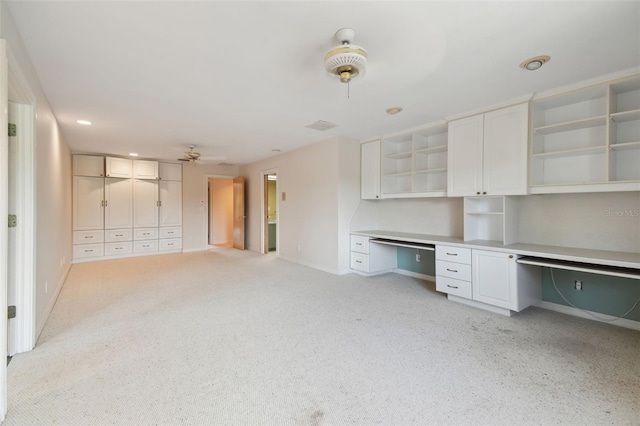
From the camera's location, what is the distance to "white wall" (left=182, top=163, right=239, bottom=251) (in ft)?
24.4

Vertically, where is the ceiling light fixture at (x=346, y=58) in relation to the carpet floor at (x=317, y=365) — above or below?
above

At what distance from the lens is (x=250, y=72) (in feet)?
8.41

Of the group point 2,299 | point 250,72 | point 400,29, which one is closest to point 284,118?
point 250,72

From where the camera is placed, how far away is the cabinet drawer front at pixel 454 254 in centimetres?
338

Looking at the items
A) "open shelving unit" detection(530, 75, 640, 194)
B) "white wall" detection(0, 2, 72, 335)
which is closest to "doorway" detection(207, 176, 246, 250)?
"white wall" detection(0, 2, 72, 335)

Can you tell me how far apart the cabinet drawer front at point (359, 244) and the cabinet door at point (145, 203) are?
512 centimetres

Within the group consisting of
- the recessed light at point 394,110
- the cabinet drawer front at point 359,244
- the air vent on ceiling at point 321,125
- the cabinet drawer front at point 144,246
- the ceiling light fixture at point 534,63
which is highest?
the air vent on ceiling at point 321,125

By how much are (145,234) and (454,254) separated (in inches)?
269

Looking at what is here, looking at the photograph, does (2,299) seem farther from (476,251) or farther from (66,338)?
(476,251)

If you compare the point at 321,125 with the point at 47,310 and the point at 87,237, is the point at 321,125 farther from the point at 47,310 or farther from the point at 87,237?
the point at 87,237

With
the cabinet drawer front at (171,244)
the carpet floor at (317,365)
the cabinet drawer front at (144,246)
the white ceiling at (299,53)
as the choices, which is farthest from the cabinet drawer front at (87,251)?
the white ceiling at (299,53)

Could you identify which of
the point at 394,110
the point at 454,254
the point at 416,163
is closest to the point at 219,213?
the point at 416,163

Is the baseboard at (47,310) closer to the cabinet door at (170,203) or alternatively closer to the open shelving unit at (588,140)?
the cabinet door at (170,203)

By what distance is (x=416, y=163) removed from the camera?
14.5 ft
